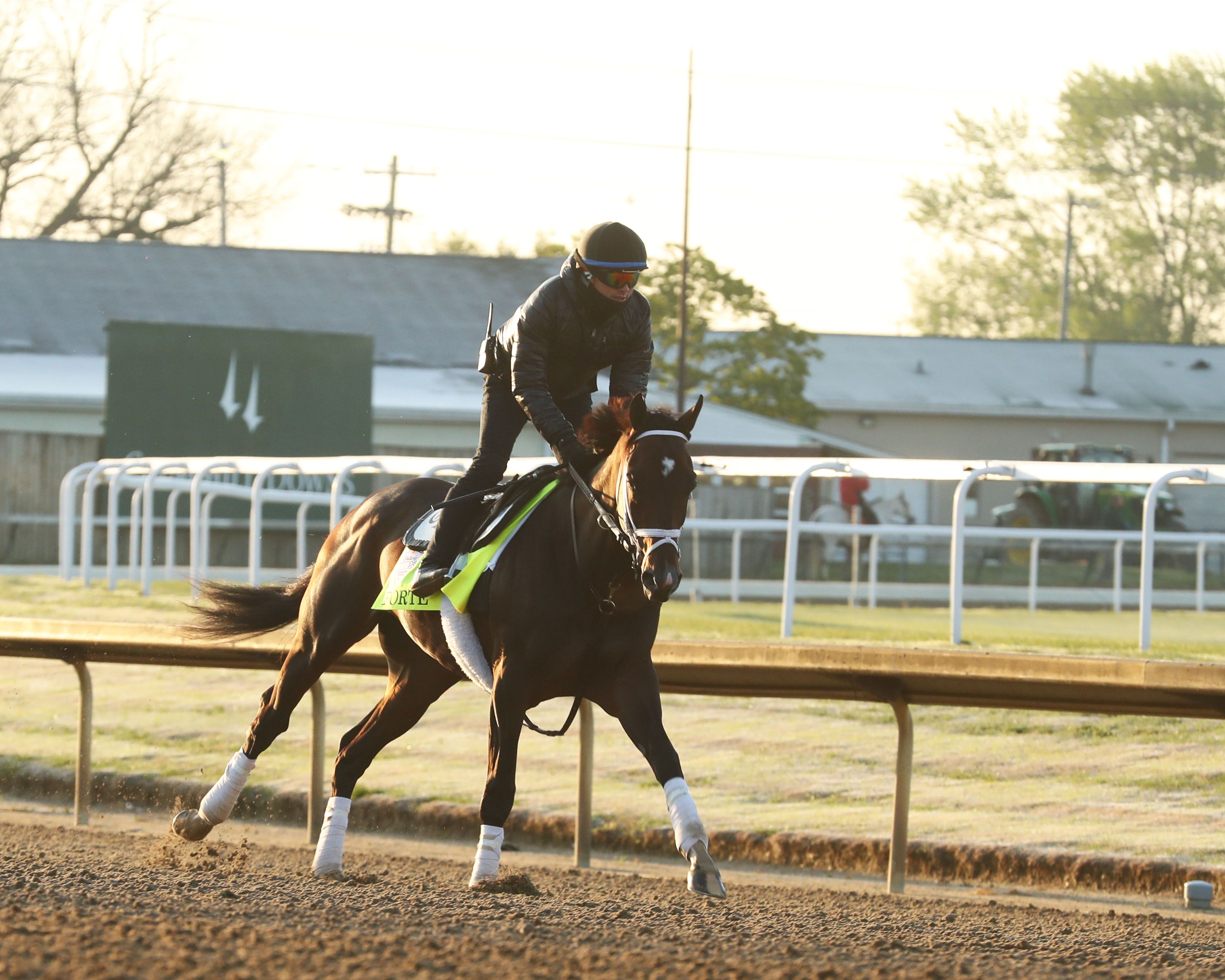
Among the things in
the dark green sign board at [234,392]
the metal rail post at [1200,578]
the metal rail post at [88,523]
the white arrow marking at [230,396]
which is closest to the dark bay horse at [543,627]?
the metal rail post at [88,523]

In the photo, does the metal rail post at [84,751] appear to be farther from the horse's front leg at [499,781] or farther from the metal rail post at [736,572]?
the metal rail post at [736,572]

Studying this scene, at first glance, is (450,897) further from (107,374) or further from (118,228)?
(118,228)

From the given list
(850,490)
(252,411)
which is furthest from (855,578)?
(850,490)

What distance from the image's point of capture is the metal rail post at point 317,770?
7.79 metres

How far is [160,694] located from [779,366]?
28248 mm

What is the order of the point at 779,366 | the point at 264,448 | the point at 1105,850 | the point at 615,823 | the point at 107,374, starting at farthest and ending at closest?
the point at 779,366, the point at 264,448, the point at 107,374, the point at 615,823, the point at 1105,850

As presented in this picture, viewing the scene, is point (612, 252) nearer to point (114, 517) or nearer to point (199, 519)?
point (199, 519)

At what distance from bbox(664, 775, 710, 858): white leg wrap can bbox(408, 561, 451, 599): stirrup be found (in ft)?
3.66

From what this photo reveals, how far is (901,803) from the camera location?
21.9 ft

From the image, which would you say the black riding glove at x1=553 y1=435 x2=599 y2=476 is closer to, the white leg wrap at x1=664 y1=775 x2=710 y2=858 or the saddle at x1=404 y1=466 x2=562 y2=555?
the saddle at x1=404 y1=466 x2=562 y2=555

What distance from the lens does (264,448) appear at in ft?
73.5

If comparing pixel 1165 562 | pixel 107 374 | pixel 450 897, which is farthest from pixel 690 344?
pixel 450 897

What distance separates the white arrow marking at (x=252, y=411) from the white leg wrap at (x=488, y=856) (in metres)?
17.4

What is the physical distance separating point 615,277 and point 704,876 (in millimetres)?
2018
